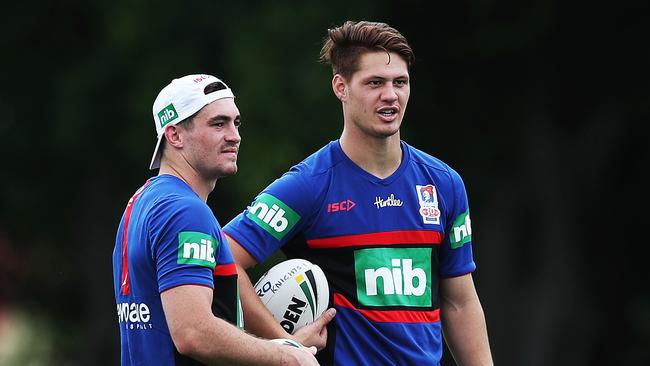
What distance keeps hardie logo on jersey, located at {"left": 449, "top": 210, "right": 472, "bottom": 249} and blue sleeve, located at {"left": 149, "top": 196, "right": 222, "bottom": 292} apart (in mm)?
1897

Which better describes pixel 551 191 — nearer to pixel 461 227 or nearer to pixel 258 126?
pixel 258 126

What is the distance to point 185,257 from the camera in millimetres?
5492

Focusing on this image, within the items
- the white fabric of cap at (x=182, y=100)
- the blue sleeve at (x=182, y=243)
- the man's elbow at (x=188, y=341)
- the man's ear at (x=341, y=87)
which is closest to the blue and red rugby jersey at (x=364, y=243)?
the man's ear at (x=341, y=87)

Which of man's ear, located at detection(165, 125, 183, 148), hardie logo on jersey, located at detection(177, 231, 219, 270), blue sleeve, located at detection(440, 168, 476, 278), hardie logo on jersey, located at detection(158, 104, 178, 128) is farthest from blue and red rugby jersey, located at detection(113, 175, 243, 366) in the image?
blue sleeve, located at detection(440, 168, 476, 278)

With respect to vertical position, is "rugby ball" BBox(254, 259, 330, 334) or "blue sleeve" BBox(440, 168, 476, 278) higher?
"blue sleeve" BBox(440, 168, 476, 278)

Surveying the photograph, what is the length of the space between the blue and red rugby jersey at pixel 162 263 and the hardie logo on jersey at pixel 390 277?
1105mm

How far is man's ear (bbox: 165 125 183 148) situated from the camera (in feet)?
19.4

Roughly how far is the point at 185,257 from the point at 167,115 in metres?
0.75

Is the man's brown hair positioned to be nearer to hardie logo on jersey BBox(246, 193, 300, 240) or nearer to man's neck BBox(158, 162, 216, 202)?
hardie logo on jersey BBox(246, 193, 300, 240)

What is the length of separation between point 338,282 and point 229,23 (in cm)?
1205

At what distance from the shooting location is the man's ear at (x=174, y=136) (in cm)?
593

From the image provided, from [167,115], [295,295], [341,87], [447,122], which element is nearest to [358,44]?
[341,87]

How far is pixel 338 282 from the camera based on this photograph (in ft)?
22.7

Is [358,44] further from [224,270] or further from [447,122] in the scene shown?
[447,122]
